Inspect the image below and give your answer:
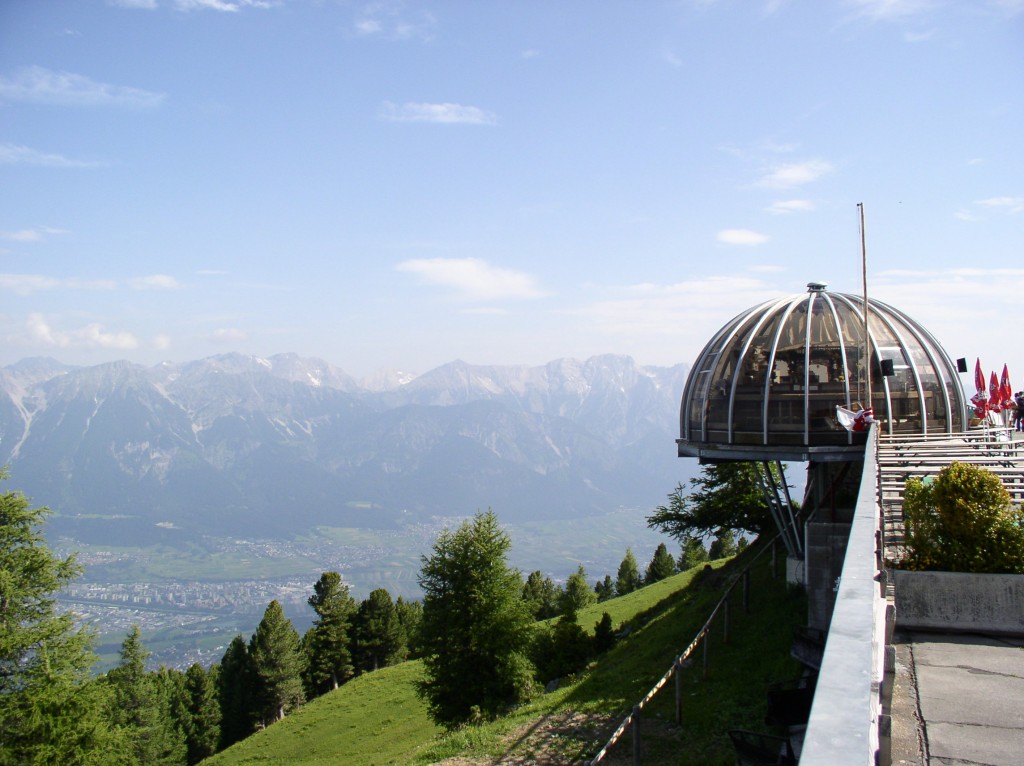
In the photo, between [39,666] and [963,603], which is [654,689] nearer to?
[963,603]

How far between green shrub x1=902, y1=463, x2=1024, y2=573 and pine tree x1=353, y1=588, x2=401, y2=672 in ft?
225

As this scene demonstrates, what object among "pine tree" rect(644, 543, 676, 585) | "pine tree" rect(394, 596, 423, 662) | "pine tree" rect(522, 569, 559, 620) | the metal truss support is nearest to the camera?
the metal truss support

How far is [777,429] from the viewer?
20.2 metres

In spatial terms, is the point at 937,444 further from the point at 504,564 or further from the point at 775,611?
the point at 504,564

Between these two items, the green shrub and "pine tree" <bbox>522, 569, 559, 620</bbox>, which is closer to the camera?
the green shrub

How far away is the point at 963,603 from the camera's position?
7.94m

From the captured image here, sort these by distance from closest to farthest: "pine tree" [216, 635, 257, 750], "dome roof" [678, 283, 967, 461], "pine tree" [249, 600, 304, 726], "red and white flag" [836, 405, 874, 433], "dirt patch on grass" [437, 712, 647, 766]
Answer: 1. "dirt patch on grass" [437, 712, 647, 766]
2. "red and white flag" [836, 405, 874, 433]
3. "dome roof" [678, 283, 967, 461]
4. "pine tree" [249, 600, 304, 726]
5. "pine tree" [216, 635, 257, 750]

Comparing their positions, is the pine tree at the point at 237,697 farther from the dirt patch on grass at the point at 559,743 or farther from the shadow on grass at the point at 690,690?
the dirt patch on grass at the point at 559,743

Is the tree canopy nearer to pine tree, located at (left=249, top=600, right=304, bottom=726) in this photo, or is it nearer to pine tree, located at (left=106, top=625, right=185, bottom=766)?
pine tree, located at (left=106, top=625, right=185, bottom=766)

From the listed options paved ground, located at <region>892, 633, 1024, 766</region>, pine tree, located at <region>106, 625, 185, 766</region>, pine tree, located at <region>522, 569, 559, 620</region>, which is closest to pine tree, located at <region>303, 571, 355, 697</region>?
pine tree, located at <region>106, 625, 185, 766</region>

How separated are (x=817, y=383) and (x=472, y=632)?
15.2 m

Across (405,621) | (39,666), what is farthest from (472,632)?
(405,621)

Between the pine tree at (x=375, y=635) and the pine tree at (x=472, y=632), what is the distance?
4594cm

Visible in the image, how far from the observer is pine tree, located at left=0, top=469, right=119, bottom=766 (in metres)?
18.1
